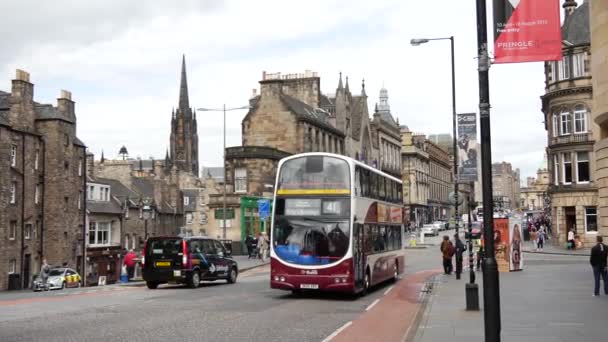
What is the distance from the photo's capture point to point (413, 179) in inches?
4641

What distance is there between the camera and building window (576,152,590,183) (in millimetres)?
49875

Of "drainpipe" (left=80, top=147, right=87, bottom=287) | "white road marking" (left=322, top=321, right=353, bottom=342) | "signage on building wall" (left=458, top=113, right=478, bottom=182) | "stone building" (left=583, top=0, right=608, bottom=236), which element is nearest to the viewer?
"white road marking" (left=322, top=321, right=353, bottom=342)

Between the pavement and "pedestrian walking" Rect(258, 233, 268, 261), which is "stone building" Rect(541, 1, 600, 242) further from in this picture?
the pavement

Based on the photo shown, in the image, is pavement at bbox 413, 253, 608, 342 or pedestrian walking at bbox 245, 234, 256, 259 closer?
pavement at bbox 413, 253, 608, 342

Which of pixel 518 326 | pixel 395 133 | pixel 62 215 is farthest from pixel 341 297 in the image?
pixel 395 133

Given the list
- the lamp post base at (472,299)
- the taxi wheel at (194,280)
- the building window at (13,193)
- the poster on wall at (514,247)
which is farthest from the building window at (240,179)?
the lamp post base at (472,299)

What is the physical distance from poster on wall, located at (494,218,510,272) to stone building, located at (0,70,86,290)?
2905cm

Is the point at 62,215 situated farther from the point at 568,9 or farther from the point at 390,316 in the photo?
the point at 568,9

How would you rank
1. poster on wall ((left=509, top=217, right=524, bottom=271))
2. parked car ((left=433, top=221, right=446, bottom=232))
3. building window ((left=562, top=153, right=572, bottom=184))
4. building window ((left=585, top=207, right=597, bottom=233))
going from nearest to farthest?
poster on wall ((left=509, top=217, right=524, bottom=271))
building window ((left=585, top=207, right=597, bottom=233))
building window ((left=562, top=153, right=572, bottom=184))
parked car ((left=433, top=221, right=446, bottom=232))

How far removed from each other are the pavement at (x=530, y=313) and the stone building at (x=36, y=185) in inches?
1151

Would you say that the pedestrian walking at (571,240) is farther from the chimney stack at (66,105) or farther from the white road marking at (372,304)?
the chimney stack at (66,105)

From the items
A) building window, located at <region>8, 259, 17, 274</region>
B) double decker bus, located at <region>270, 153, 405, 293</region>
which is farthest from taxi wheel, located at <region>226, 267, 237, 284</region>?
building window, located at <region>8, 259, 17, 274</region>

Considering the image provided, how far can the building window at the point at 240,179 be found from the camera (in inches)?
2151

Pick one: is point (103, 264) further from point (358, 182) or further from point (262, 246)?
point (358, 182)
